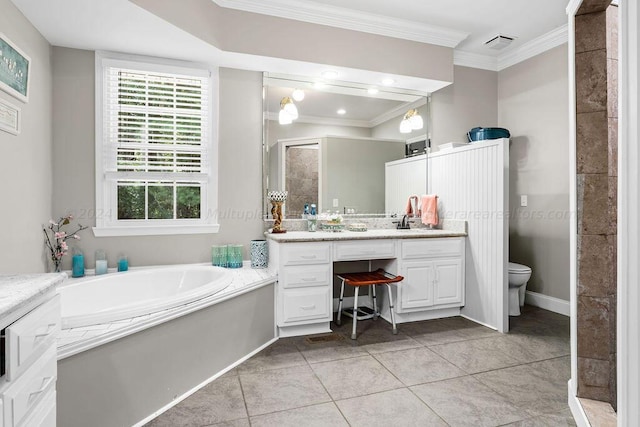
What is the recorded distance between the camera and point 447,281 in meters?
3.28

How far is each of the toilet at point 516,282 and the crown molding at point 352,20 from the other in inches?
89.5

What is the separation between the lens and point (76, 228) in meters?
2.78

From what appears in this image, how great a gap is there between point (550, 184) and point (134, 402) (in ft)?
12.6

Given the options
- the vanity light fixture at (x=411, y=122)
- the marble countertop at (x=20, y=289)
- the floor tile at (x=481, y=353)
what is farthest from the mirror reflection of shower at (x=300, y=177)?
the marble countertop at (x=20, y=289)

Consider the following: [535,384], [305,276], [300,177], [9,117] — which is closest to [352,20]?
[300,177]

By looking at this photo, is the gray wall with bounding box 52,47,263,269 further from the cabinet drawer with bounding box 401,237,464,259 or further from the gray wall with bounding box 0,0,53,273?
the cabinet drawer with bounding box 401,237,464,259

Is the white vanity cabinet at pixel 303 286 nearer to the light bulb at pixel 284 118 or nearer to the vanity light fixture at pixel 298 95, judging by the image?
the light bulb at pixel 284 118

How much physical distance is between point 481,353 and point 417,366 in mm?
557

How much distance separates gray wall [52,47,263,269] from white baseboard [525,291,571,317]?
2.92 meters

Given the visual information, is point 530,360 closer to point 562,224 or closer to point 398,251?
point 398,251

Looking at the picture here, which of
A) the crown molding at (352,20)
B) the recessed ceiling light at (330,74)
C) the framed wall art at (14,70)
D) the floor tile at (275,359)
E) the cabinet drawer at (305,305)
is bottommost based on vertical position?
the floor tile at (275,359)

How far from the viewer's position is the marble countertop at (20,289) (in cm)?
84

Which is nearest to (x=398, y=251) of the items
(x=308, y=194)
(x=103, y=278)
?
(x=308, y=194)

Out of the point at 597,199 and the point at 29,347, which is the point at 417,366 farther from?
the point at 29,347
